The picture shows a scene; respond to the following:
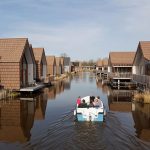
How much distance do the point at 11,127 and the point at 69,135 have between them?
4791mm

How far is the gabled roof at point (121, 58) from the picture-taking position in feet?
200

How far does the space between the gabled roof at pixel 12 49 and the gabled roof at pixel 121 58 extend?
26.9 metres

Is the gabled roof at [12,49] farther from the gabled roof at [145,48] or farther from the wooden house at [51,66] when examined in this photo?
the wooden house at [51,66]

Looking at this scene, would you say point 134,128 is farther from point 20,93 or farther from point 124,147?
point 20,93

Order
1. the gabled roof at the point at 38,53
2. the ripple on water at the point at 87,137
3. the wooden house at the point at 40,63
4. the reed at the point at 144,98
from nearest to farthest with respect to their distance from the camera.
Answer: the ripple on water at the point at 87,137 < the reed at the point at 144,98 < the wooden house at the point at 40,63 < the gabled roof at the point at 38,53

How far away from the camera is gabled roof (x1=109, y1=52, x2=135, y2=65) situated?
60.8 m

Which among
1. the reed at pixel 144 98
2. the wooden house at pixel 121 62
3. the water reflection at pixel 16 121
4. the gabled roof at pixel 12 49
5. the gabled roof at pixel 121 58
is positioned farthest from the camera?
the gabled roof at pixel 121 58

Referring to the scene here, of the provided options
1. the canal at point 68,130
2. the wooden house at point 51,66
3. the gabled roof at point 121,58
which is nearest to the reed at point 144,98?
the canal at point 68,130

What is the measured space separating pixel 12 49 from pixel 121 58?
3116 centimetres

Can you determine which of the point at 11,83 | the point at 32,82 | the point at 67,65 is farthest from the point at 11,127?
the point at 67,65

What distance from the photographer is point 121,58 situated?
63.6 m

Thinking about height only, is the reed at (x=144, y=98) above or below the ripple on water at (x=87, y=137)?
above

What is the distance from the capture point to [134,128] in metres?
18.6

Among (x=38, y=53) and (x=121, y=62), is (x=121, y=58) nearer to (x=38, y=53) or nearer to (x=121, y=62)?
(x=121, y=62)
